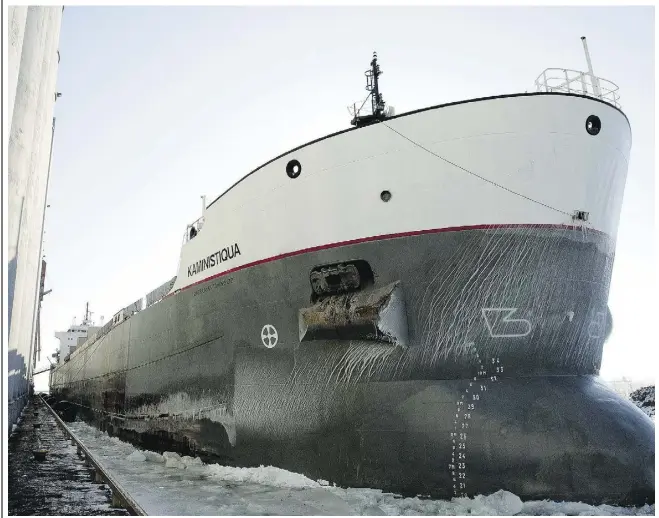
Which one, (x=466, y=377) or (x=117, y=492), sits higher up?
(x=466, y=377)

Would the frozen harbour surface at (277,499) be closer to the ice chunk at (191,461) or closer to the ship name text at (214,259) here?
the ice chunk at (191,461)

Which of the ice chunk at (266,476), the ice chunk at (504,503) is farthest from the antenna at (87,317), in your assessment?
the ice chunk at (504,503)

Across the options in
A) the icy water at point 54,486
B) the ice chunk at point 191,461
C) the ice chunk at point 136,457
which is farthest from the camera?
the ice chunk at point 136,457

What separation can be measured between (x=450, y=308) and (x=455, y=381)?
0.80 meters

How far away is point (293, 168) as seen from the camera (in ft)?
22.1

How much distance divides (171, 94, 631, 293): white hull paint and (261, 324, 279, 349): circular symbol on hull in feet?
3.57

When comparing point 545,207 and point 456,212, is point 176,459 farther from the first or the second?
point 545,207

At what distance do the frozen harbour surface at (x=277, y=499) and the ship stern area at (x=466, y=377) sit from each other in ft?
0.38

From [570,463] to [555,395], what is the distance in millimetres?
695

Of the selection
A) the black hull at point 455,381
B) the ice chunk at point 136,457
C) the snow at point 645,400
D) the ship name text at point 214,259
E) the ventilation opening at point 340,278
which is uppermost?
the ship name text at point 214,259

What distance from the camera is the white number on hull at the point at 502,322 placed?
5.54 m

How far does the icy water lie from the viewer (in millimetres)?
5684

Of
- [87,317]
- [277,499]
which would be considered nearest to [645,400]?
[277,499]

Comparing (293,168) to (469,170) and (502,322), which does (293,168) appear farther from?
(502,322)
